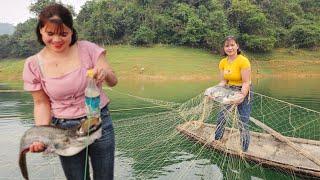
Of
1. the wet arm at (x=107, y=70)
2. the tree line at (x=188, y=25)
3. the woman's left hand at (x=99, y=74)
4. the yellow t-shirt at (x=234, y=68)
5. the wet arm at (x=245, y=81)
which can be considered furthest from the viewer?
the tree line at (x=188, y=25)

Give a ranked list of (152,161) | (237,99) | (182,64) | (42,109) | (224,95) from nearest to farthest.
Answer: (42,109) < (237,99) < (224,95) < (152,161) < (182,64)

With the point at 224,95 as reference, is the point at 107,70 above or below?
above

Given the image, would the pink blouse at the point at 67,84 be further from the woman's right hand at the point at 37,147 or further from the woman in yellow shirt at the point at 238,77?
the woman in yellow shirt at the point at 238,77

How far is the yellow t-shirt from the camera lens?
6066 millimetres

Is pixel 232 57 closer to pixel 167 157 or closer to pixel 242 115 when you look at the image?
pixel 242 115

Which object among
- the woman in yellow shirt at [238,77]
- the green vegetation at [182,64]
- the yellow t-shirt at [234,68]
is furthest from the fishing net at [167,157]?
the green vegetation at [182,64]

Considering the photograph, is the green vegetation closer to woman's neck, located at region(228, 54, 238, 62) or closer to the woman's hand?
woman's neck, located at region(228, 54, 238, 62)

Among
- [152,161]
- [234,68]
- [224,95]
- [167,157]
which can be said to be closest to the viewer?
[224,95]

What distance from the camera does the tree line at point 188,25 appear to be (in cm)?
3897

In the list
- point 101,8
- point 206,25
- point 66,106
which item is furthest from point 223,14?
point 66,106

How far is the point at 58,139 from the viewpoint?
8.02 feet

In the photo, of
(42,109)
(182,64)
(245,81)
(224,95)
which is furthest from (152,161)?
(182,64)

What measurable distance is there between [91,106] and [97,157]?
0.43 m

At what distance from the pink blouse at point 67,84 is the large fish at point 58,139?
0.39 ft
